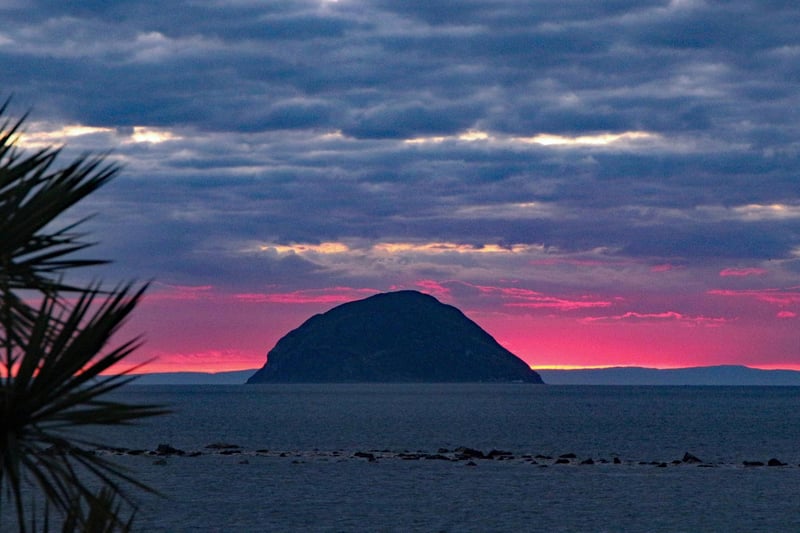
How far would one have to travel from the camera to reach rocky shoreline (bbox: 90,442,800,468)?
2530 inches

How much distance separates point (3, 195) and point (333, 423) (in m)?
117

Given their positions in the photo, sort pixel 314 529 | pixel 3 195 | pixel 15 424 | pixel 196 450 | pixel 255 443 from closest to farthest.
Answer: pixel 15 424, pixel 3 195, pixel 314 529, pixel 196 450, pixel 255 443

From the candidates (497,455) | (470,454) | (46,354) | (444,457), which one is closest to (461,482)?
(444,457)

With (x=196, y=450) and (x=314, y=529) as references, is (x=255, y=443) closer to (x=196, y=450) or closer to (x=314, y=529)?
(x=196, y=450)

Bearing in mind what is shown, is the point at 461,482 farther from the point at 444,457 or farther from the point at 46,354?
the point at 46,354

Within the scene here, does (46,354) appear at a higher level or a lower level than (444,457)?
higher

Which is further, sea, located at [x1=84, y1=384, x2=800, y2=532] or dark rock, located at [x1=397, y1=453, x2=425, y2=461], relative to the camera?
dark rock, located at [x1=397, y1=453, x2=425, y2=461]

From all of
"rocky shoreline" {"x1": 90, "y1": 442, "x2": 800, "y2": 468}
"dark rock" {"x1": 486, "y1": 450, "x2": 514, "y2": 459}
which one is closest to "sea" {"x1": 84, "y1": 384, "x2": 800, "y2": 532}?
"rocky shoreline" {"x1": 90, "y1": 442, "x2": 800, "y2": 468}

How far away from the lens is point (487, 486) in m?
49.1

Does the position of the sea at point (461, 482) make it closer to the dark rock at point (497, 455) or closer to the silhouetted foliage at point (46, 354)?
the dark rock at point (497, 455)

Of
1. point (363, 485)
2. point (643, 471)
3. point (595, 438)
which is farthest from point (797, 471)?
point (595, 438)

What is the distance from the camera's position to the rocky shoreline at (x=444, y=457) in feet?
211

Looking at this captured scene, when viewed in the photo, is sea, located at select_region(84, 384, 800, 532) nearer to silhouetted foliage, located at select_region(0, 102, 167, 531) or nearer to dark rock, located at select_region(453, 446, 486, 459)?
dark rock, located at select_region(453, 446, 486, 459)

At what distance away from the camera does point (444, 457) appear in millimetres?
67562
